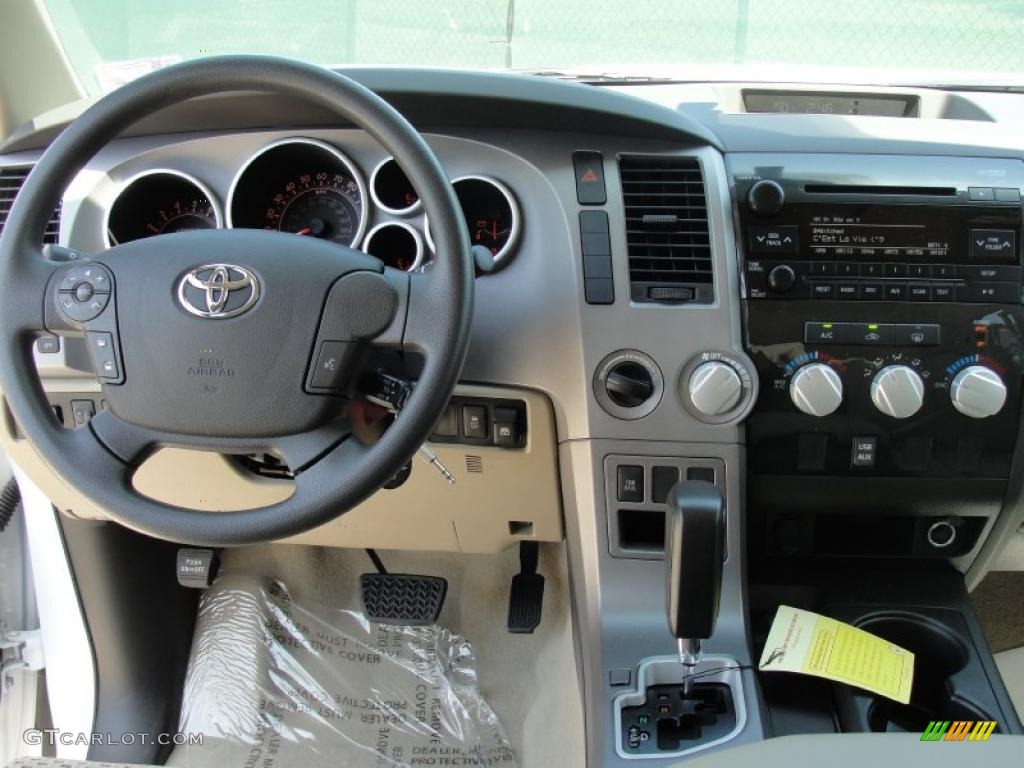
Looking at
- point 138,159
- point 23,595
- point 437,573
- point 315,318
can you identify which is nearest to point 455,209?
point 315,318

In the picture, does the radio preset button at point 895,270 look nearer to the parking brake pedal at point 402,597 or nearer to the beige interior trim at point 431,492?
the beige interior trim at point 431,492

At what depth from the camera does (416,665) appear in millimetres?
1979

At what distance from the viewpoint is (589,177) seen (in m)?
1.37

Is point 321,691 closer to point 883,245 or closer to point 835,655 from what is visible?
point 835,655

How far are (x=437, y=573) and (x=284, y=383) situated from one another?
110 cm

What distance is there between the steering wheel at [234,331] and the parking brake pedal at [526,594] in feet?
3.12

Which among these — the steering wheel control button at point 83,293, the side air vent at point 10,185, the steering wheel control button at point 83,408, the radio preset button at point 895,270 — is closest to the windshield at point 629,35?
the side air vent at point 10,185

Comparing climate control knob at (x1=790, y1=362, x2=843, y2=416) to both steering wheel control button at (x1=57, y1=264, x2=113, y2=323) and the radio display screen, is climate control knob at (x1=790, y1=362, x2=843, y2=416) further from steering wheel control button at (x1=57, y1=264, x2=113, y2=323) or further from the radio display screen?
steering wheel control button at (x1=57, y1=264, x2=113, y2=323)

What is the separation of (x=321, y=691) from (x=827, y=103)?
1.56m

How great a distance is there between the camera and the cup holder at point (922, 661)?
1459 millimetres

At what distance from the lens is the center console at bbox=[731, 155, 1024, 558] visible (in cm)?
136

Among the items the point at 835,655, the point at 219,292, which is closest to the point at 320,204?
the point at 219,292

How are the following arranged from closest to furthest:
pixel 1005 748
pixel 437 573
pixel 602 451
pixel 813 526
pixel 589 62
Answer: pixel 1005 748
pixel 602 451
pixel 813 526
pixel 589 62
pixel 437 573

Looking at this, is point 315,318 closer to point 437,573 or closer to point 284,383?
point 284,383
